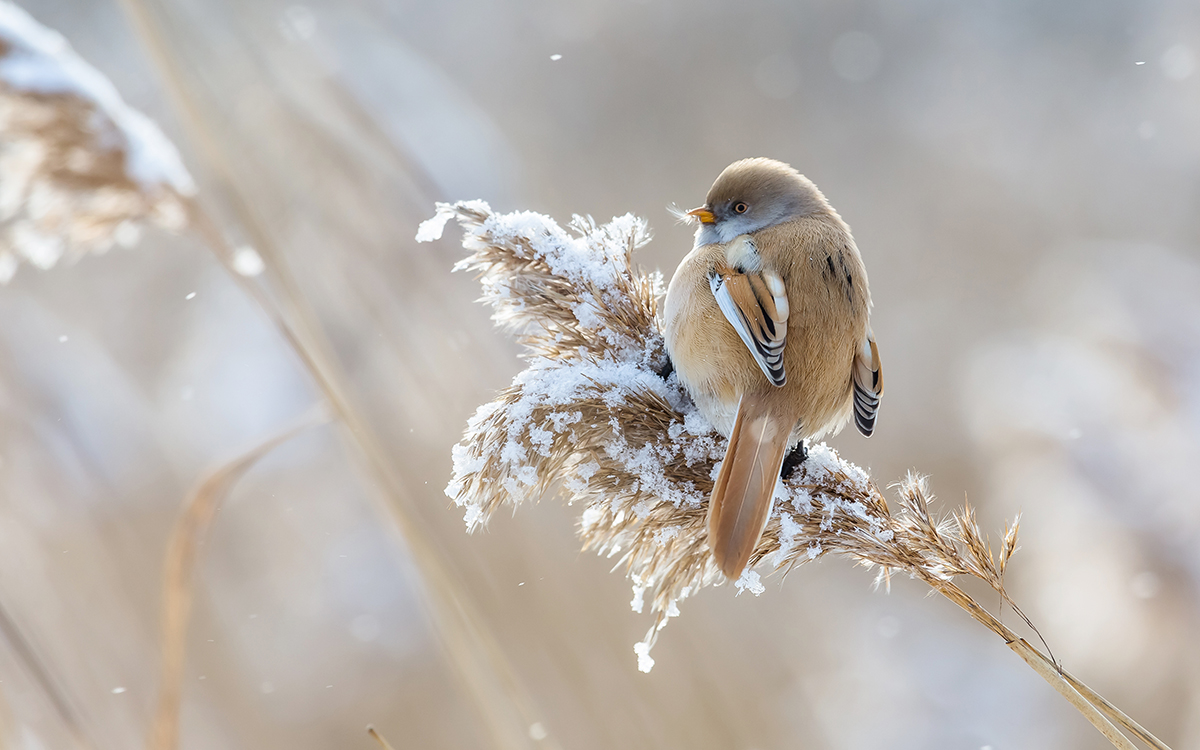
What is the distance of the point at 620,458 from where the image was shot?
49.9 inches

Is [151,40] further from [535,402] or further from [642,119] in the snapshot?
[642,119]

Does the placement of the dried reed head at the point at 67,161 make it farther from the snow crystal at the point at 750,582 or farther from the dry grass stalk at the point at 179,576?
the snow crystal at the point at 750,582

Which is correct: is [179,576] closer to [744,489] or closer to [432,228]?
[432,228]

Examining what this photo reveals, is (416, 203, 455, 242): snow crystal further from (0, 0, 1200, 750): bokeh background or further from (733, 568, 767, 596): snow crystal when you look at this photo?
(733, 568, 767, 596): snow crystal

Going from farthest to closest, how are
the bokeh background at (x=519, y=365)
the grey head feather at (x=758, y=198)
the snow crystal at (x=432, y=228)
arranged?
the bokeh background at (x=519, y=365), the grey head feather at (x=758, y=198), the snow crystal at (x=432, y=228)

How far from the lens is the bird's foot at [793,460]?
1.33 meters

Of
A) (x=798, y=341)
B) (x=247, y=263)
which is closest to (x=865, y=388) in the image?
(x=798, y=341)

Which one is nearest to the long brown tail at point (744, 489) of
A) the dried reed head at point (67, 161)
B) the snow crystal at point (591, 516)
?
the snow crystal at point (591, 516)

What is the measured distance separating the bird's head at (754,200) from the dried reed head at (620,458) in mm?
419

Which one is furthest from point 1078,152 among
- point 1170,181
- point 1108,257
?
point 1108,257

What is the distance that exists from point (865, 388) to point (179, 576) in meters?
1.43

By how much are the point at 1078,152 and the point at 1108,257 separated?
1.76 m

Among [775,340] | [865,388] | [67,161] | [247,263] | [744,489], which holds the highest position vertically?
[67,161]

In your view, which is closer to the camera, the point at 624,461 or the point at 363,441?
the point at 624,461
